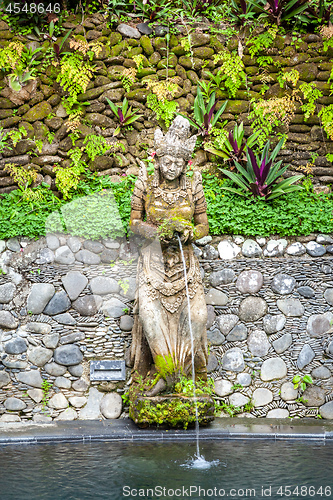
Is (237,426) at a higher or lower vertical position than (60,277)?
lower

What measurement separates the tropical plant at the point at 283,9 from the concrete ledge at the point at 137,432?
519 cm

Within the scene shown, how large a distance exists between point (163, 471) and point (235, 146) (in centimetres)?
395

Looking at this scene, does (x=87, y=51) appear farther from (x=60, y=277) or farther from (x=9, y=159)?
(x=60, y=277)

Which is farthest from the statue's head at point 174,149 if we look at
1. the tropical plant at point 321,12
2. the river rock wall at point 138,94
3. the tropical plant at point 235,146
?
the tropical plant at point 321,12

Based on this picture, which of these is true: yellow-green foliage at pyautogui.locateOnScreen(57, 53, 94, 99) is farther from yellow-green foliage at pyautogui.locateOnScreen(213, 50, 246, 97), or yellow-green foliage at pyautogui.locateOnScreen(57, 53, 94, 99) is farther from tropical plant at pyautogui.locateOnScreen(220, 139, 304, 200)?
tropical plant at pyautogui.locateOnScreen(220, 139, 304, 200)

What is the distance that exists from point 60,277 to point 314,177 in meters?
3.35

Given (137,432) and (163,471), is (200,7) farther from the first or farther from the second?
(163,471)

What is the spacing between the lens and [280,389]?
530cm

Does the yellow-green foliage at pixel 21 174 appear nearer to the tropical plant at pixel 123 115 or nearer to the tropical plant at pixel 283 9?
the tropical plant at pixel 123 115

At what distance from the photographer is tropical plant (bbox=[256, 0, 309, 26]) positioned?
6672mm

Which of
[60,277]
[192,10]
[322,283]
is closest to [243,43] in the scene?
[192,10]

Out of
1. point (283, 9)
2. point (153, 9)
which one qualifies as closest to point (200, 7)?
point (153, 9)

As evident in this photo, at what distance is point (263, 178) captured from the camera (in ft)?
19.0

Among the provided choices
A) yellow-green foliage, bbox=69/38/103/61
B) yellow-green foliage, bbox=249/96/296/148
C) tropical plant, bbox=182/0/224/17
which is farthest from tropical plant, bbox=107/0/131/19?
yellow-green foliage, bbox=249/96/296/148
